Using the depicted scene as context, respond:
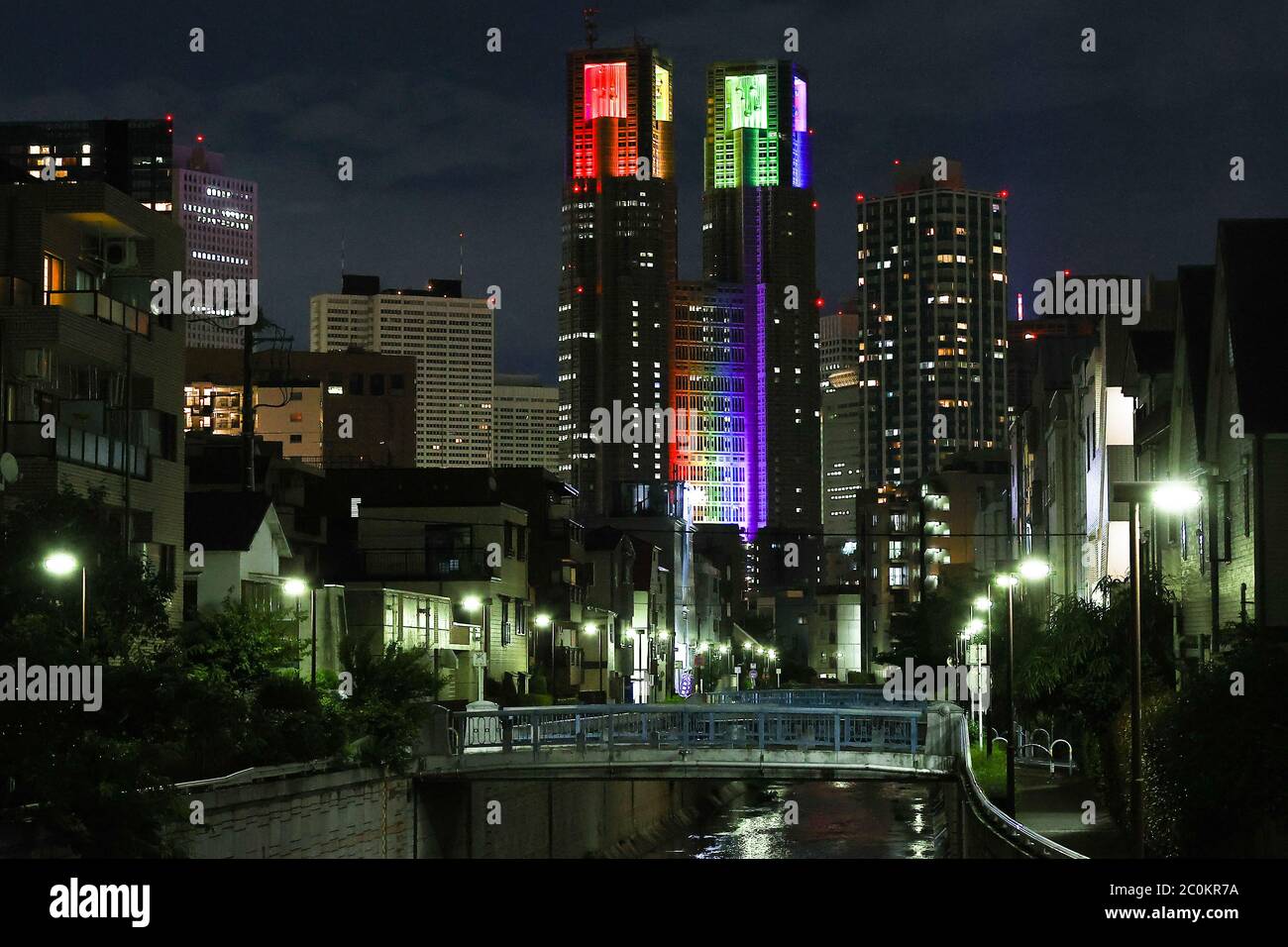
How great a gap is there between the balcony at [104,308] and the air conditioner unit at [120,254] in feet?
4.05

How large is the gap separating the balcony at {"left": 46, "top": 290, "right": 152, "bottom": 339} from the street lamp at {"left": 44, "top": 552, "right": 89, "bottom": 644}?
34.3ft

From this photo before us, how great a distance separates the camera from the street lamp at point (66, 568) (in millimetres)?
32438

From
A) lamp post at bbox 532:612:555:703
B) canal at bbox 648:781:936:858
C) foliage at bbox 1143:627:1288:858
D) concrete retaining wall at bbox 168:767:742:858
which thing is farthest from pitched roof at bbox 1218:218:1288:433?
lamp post at bbox 532:612:555:703

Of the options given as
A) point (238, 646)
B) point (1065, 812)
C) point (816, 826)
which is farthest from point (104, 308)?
point (816, 826)

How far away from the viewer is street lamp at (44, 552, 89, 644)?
32.4 meters

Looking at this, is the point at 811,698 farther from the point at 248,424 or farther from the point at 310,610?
the point at 310,610

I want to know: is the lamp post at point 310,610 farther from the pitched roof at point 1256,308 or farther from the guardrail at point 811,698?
the pitched roof at point 1256,308

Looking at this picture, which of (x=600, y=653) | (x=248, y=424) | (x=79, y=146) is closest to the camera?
(x=248, y=424)

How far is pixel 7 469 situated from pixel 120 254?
1073 cm

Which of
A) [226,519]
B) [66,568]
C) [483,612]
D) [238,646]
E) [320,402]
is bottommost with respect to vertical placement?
[483,612]

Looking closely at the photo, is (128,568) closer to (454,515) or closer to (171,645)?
(171,645)

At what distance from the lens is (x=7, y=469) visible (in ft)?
132
